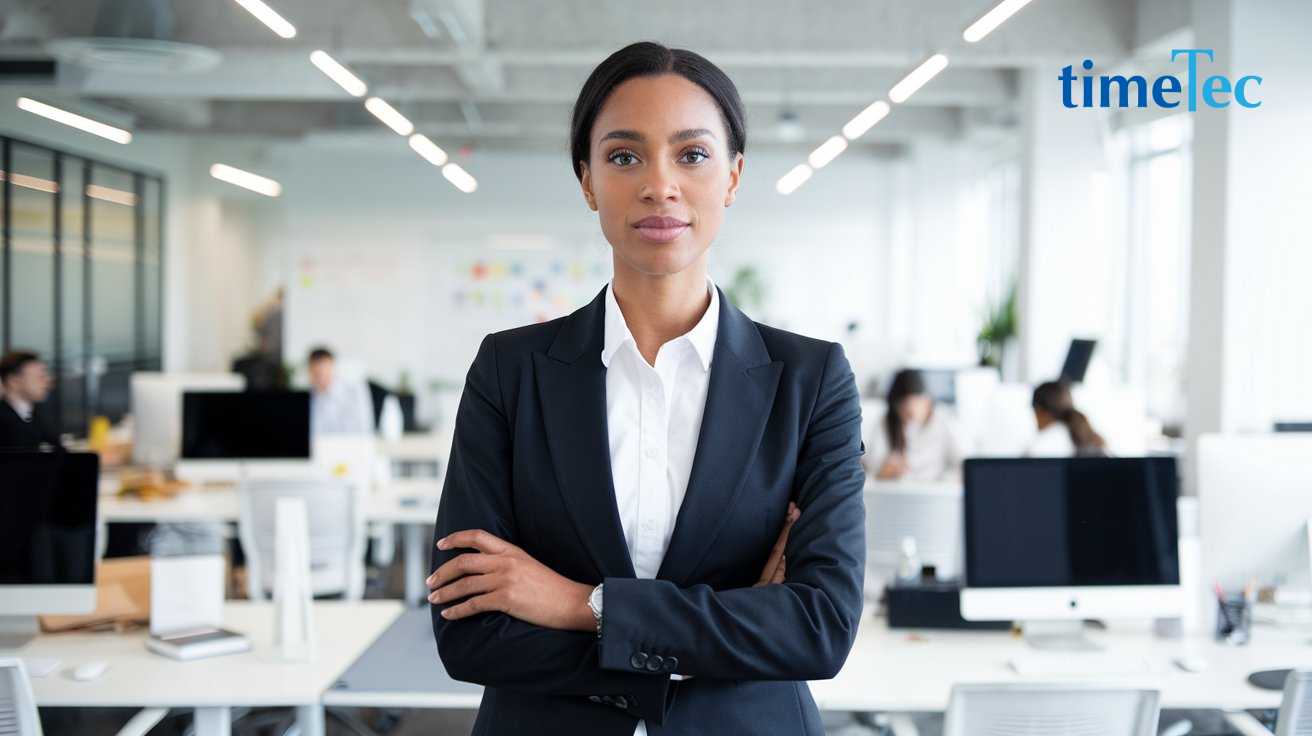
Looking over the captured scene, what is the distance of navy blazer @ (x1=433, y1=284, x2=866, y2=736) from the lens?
138 cm

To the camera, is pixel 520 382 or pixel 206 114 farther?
pixel 206 114

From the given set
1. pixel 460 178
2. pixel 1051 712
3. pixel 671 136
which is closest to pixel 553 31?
pixel 460 178

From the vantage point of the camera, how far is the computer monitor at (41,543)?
3.38 metres

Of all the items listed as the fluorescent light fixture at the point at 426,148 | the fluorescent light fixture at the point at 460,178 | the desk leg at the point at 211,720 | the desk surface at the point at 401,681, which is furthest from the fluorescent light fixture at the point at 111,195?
the desk leg at the point at 211,720

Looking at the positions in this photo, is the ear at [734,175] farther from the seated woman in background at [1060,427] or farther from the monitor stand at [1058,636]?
the seated woman in background at [1060,427]

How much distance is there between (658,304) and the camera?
1486 mm

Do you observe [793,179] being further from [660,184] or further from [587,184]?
[660,184]

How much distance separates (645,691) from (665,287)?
0.49 metres

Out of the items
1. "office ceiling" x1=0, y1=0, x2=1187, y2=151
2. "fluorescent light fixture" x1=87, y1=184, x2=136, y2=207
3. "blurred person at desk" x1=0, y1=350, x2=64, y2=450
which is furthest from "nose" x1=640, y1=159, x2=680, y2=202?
"fluorescent light fixture" x1=87, y1=184, x2=136, y2=207

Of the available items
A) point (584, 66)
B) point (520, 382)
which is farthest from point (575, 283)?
point (520, 382)

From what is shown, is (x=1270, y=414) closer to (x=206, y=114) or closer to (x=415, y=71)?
(x=415, y=71)

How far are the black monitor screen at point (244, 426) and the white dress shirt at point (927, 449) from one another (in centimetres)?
310

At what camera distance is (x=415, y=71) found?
10234mm

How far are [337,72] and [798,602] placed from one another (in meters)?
5.89
